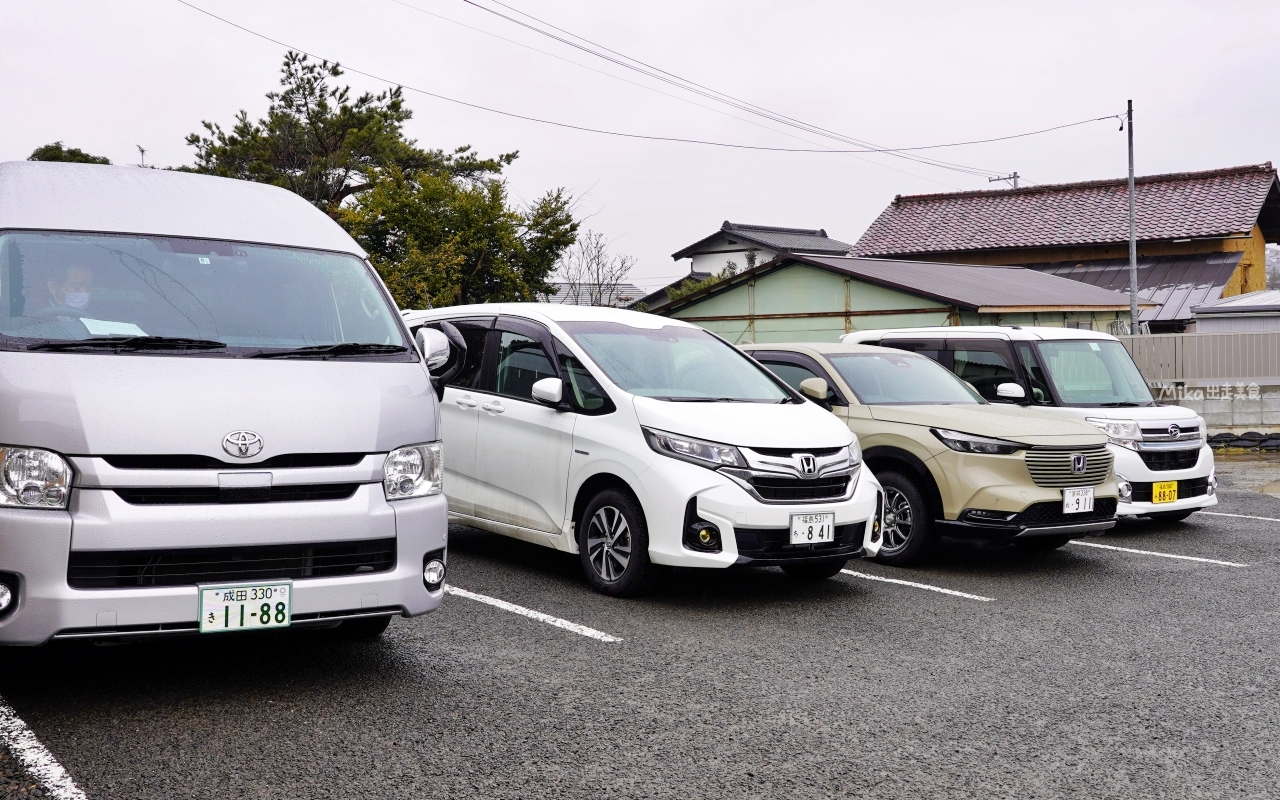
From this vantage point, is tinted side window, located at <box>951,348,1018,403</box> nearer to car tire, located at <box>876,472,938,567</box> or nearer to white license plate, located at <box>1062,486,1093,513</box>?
white license plate, located at <box>1062,486,1093,513</box>

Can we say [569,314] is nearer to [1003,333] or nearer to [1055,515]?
[1055,515]

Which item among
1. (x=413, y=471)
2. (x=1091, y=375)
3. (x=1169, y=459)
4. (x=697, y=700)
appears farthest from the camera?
(x=1091, y=375)

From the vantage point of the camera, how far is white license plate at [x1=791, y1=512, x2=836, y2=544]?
6.07 meters

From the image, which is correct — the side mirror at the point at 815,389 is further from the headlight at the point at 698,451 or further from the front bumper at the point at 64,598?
the front bumper at the point at 64,598

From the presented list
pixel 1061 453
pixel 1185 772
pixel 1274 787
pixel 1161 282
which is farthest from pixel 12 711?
pixel 1161 282

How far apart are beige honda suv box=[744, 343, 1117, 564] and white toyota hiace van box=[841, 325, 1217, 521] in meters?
1.24

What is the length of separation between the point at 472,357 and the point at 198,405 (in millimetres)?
3830

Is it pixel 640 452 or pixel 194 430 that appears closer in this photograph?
pixel 194 430

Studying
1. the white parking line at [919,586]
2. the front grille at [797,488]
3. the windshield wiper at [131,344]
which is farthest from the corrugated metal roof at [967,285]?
the windshield wiper at [131,344]

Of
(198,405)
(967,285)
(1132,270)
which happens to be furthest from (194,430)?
(1132,270)

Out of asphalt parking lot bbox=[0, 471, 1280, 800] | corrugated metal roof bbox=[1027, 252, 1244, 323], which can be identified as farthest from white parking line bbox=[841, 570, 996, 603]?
corrugated metal roof bbox=[1027, 252, 1244, 323]

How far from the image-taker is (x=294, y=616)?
4055 millimetres

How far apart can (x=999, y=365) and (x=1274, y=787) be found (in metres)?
6.44

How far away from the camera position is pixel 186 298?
463 cm
